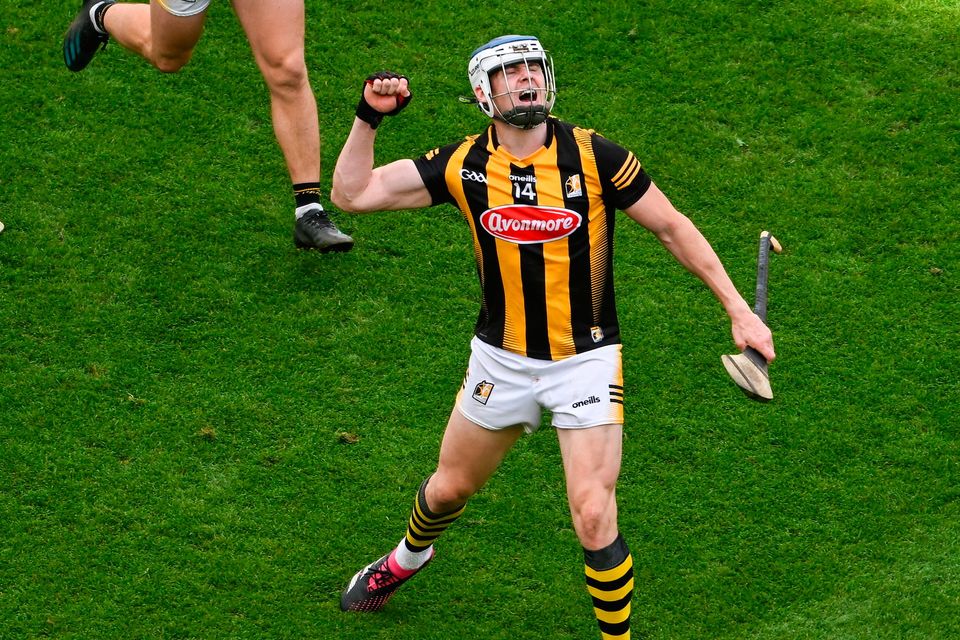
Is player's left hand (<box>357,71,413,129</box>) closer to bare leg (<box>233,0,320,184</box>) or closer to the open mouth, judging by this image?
the open mouth

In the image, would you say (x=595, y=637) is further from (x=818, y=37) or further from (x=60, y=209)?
(x=818, y=37)

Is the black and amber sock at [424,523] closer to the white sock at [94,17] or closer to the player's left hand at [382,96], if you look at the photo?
the player's left hand at [382,96]

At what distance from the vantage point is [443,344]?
25.1 feet

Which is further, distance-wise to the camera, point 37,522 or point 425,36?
point 425,36

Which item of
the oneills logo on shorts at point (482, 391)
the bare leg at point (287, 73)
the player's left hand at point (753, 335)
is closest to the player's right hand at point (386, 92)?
the oneills logo on shorts at point (482, 391)

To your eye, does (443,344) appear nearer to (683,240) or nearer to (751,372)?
(683,240)

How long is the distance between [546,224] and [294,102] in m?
2.40

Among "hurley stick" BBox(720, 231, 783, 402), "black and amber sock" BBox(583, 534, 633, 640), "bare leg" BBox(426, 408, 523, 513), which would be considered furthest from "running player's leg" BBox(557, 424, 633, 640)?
"hurley stick" BBox(720, 231, 783, 402)

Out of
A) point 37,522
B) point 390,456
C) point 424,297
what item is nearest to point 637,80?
point 424,297

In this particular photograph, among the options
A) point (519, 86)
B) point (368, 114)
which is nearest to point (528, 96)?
point (519, 86)

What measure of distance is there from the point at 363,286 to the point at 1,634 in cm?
283

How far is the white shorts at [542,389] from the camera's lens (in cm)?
573

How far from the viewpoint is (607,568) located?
220 inches

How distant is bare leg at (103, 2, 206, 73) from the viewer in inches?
285
